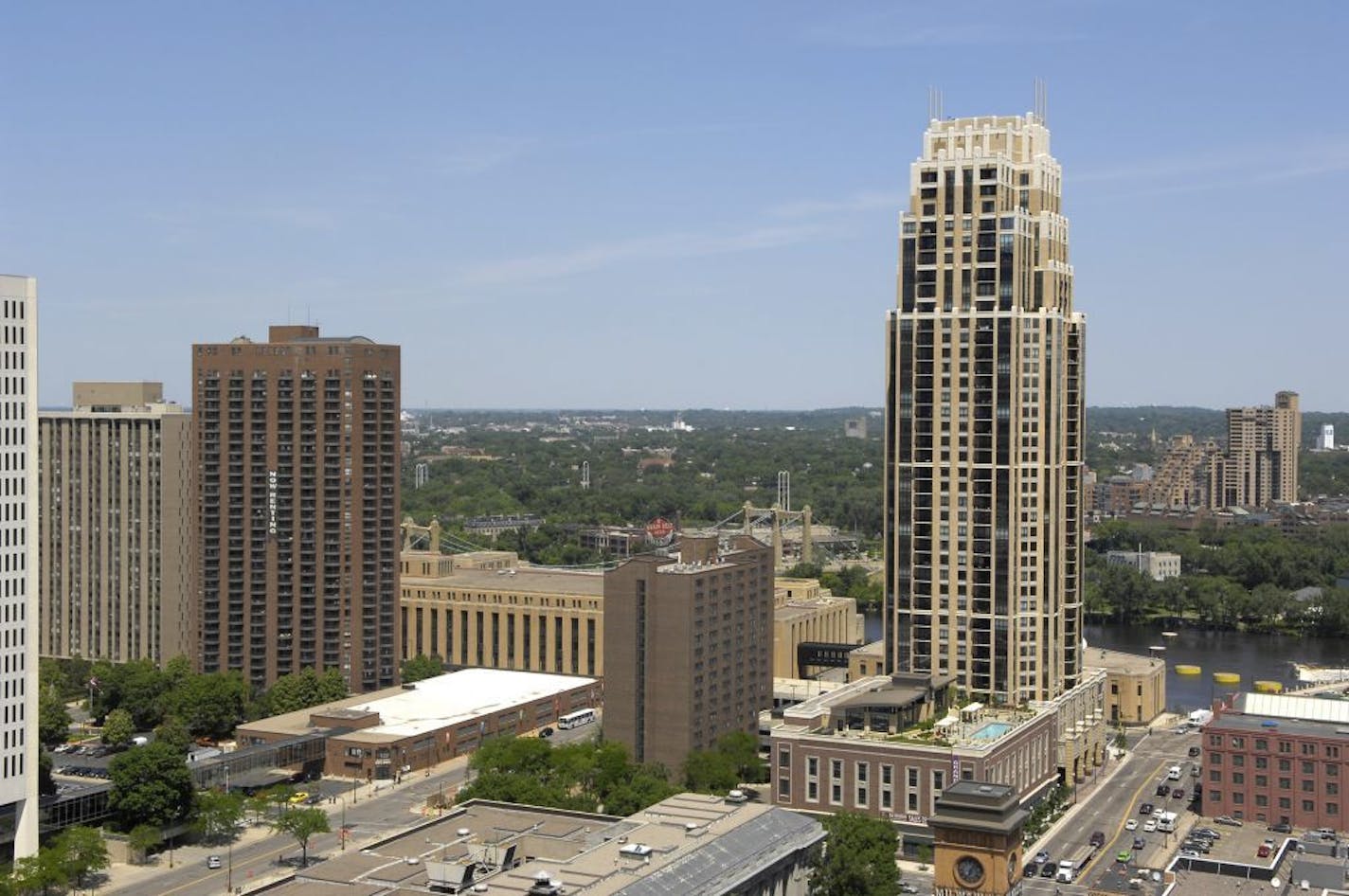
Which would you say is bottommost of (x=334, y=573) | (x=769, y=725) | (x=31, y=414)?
(x=769, y=725)

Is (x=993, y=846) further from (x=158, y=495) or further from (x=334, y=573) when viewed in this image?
(x=158, y=495)

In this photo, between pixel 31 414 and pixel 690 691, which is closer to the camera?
pixel 31 414

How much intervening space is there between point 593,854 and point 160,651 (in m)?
80.8

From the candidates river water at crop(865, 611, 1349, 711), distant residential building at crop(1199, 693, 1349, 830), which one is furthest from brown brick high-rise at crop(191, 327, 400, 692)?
river water at crop(865, 611, 1349, 711)

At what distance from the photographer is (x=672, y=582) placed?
10200 centimetres

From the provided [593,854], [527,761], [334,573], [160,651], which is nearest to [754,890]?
[593,854]

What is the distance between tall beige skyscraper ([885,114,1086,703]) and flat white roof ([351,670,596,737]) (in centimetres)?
3003

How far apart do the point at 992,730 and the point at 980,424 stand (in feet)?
64.4

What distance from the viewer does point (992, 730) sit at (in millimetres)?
94125

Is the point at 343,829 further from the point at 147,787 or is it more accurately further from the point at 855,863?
the point at 855,863

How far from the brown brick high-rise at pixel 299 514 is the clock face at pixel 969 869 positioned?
78.0 meters

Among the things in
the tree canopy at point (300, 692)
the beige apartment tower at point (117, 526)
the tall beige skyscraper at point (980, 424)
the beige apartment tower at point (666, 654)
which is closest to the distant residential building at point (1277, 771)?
the tall beige skyscraper at point (980, 424)

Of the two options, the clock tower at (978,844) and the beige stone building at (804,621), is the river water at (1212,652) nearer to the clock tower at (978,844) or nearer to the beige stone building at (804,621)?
the beige stone building at (804,621)

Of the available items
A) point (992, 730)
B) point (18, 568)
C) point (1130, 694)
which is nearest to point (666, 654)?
point (992, 730)
